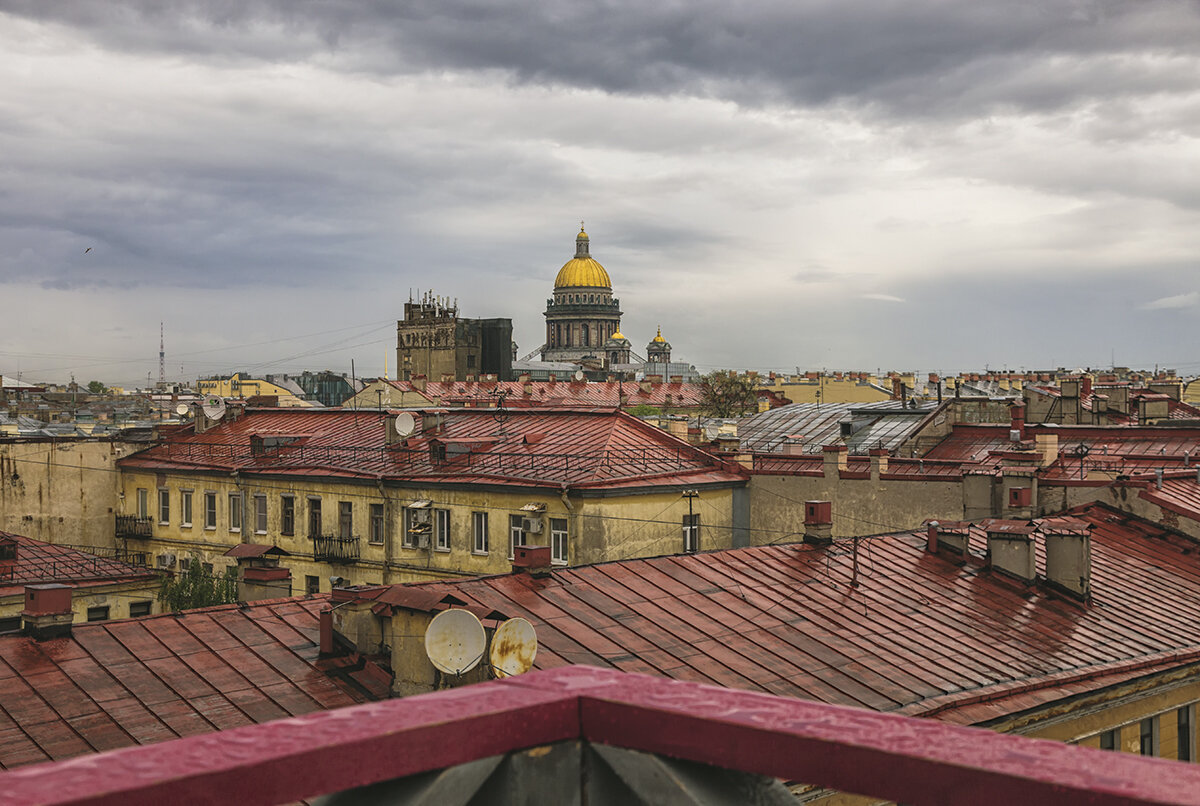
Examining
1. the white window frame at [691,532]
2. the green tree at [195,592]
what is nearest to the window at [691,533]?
the white window frame at [691,532]

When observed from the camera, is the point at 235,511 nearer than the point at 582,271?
Yes

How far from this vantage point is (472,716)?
2184 millimetres

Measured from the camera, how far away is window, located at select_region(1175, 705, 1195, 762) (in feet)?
56.7

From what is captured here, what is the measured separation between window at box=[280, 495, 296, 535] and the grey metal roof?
1523 cm

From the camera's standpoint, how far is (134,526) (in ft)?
132

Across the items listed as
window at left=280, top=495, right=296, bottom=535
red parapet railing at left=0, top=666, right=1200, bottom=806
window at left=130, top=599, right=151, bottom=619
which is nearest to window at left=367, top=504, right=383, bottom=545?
window at left=280, top=495, right=296, bottom=535

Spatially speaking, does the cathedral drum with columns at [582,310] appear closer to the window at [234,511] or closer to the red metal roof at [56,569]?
the window at [234,511]

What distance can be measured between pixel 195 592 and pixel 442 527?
700cm

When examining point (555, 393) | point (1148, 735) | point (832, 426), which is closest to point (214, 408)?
point (832, 426)

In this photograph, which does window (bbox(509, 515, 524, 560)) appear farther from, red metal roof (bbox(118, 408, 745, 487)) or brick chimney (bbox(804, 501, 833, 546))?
brick chimney (bbox(804, 501, 833, 546))

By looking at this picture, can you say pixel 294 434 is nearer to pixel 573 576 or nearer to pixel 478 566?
pixel 478 566

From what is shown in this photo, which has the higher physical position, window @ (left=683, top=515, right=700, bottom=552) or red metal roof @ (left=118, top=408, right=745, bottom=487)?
red metal roof @ (left=118, top=408, right=745, bottom=487)

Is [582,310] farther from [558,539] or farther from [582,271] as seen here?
[558,539]

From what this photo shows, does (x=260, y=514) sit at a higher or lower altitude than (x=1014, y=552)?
lower
